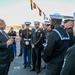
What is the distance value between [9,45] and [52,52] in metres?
1.26

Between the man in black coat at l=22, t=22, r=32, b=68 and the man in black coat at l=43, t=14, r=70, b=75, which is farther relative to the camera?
the man in black coat at l=22, t=22, r=32, b=68

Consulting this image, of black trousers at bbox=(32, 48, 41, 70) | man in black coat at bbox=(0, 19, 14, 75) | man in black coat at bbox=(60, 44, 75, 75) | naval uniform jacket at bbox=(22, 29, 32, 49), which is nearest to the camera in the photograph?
man in black coat at bbox=(60, 44, 75, 75)

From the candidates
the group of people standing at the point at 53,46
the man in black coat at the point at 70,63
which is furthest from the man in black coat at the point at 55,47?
the man in black coat at the point at 70,63

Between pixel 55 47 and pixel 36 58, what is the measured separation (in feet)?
12.4

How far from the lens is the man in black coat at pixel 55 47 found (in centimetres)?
364

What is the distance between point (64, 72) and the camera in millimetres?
1808

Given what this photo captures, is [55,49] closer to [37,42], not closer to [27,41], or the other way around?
[37,42]

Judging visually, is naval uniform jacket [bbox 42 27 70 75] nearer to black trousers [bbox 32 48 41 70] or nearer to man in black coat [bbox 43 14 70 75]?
man in black coat [bbox 43 14 70 75]

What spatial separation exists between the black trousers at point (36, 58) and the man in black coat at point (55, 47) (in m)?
3.36

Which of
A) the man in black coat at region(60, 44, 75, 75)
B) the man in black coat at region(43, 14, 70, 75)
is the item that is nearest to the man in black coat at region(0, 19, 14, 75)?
the man in black coat at region(43, 14, 70, 75)

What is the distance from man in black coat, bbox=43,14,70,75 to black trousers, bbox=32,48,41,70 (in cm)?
336

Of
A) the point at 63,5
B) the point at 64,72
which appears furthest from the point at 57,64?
the point at 63,5

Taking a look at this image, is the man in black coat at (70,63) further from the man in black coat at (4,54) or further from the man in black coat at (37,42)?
the man in black coat at (37,42)

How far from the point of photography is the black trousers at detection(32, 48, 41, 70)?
7224mm
